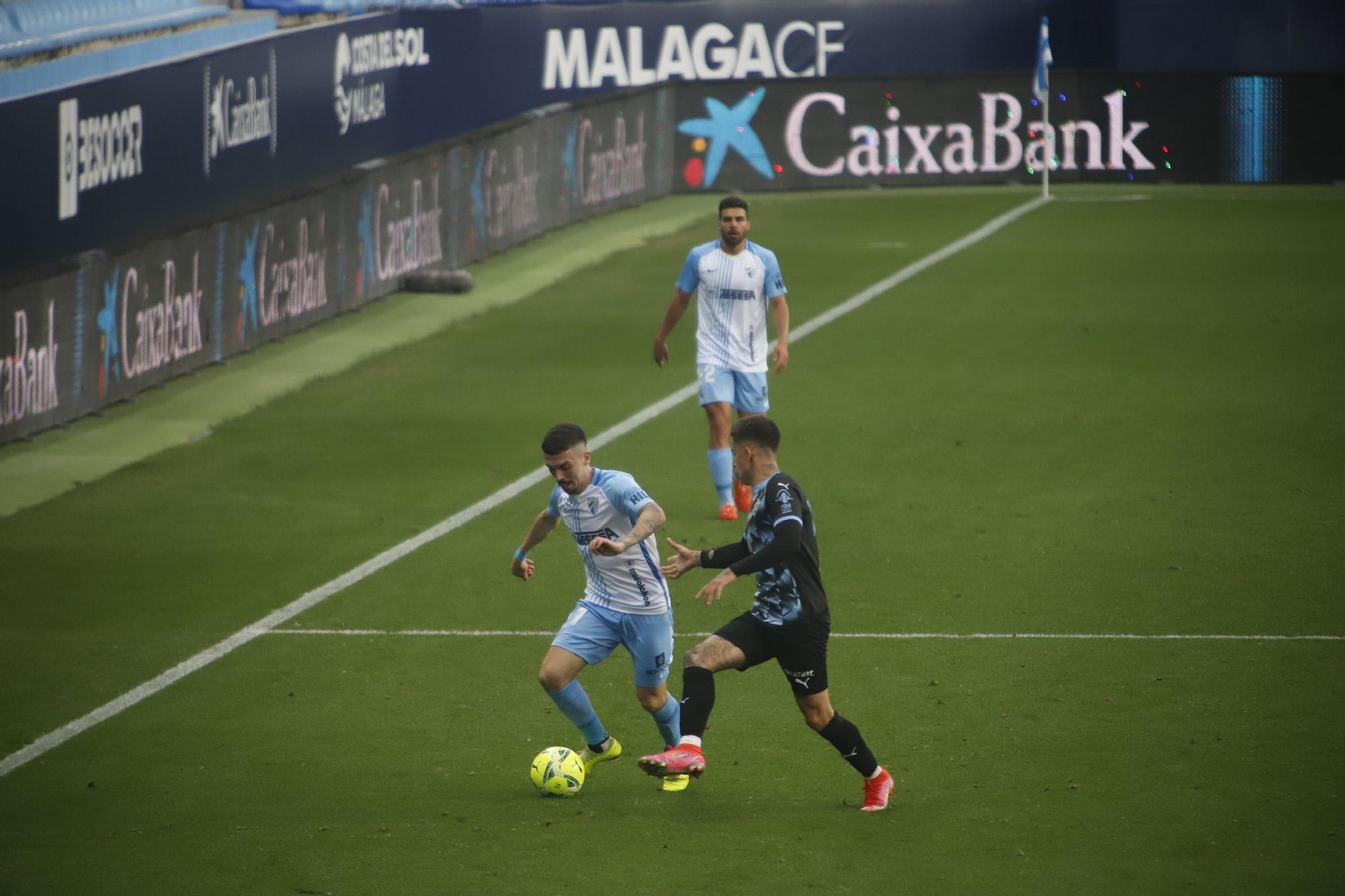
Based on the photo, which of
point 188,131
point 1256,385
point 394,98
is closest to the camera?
point 1256,385

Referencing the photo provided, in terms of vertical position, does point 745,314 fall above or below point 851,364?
above

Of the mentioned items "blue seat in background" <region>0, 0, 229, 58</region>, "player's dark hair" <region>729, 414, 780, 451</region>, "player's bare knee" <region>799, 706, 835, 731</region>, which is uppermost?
"blue seat in background" <region>0, 0, 229, 58</region>

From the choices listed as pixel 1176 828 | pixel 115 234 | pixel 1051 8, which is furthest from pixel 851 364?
pixel 1051 8

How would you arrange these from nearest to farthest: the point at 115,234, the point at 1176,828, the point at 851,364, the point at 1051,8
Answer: the point at 1176,828 → the point at 851,364 → the point at 115,234 → the point at 1051,8

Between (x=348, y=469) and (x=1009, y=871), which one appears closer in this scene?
(x=1009, y=871)

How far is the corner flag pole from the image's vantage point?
31.0 m

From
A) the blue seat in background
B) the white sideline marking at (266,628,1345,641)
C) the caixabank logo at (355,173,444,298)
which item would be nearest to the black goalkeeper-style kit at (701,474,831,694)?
the white sideline marking at (266,628,1345,641)

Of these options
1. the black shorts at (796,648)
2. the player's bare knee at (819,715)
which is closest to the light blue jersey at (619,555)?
the black shorts at (796,648)

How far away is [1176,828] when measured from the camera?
27.7 feet

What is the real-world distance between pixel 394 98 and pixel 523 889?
1186 inches

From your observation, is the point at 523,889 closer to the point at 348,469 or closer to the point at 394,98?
the point at 348,469

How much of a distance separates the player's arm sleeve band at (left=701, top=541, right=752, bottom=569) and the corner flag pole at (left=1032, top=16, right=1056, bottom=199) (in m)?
23.0

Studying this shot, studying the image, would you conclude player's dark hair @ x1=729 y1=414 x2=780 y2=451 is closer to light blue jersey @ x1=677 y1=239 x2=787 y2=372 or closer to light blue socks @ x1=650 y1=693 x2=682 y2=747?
light blue socks @ x1=650 y1=693 x2=682 y2=747

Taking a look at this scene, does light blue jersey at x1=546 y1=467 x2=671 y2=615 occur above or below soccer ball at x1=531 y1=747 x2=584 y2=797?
above
